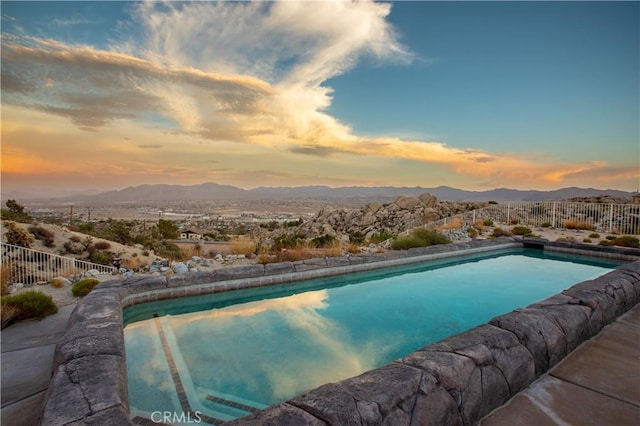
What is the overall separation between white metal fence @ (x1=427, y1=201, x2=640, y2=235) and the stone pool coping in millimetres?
13604

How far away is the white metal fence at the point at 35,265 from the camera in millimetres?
7213

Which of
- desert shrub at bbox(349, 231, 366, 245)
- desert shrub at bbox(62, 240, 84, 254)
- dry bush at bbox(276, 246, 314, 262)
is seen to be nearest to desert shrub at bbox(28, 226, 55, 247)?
desert shrub at bbox(62, 240, 84, 254)

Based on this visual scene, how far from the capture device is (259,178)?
3659 cm

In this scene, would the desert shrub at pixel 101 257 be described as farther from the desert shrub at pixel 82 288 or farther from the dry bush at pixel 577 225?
the dry bush at pixel 577 225

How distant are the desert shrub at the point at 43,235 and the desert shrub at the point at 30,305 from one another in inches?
442

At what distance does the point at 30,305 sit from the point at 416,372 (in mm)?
4310

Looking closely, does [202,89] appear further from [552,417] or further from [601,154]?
[601,154]

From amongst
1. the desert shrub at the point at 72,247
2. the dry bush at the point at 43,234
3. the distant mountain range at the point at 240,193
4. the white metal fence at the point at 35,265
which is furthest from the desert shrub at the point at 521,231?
the distant mountain range at the point at 240,193

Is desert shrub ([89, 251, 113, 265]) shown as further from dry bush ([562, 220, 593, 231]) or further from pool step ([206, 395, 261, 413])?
dry bush ([562, 220, 593, 231])

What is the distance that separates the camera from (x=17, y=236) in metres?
10.9

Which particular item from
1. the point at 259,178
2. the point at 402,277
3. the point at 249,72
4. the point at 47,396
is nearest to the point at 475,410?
the point at 47,396

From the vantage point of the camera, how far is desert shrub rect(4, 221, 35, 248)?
34.6ft

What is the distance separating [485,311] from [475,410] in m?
3.95

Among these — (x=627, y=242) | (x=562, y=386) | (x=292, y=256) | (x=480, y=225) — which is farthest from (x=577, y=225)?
(x=562, y=386)
